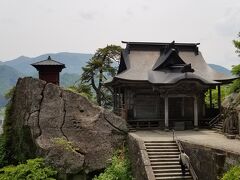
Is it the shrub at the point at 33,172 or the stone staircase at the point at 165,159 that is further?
the shrub at the point at 33,172

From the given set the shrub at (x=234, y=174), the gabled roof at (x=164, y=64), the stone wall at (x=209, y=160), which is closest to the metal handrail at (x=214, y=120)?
the gabled roof at (x=164, y=64)

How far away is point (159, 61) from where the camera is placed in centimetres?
2831

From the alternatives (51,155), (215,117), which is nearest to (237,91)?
(215,117)

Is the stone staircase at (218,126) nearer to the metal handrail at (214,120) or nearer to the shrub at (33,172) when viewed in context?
the metal handrail at (214,120)

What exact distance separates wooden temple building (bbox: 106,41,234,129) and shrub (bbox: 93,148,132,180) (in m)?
5.39

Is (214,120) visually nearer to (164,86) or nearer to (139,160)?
(164,86)

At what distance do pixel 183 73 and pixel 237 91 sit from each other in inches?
305

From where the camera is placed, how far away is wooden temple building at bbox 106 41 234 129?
24.7 m

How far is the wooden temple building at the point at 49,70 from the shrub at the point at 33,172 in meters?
7.94

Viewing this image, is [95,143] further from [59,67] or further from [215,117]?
[215,117]

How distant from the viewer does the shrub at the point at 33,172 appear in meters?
18.8

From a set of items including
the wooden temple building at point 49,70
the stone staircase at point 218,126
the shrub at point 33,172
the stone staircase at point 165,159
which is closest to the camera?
the stone staircase at point 165,159

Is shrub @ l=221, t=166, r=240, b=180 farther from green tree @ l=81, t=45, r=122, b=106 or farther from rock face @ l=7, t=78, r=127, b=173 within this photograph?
green tree @ l=81, t=45, r=122, b=106

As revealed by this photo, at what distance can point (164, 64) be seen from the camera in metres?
27.7
